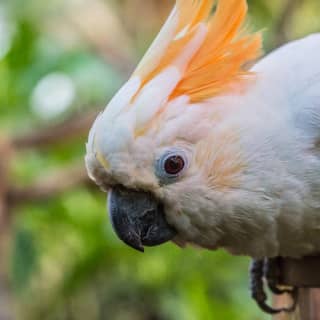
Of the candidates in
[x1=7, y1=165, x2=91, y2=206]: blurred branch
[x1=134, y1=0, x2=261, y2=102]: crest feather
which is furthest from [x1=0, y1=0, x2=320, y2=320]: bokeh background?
[x1=134, y1=0, x2=261, y2=102]: crest feather

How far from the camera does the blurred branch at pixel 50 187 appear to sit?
2.58 m

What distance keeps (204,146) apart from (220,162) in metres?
0.04

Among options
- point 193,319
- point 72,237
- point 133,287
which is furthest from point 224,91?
point 133,287

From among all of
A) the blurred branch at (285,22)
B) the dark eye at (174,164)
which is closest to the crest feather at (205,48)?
the dark eye at (174,164)

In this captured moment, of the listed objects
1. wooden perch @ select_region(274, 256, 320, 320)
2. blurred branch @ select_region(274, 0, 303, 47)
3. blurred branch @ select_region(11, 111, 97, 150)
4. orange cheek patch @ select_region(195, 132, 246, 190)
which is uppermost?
blurred branch @ select_region(274, 0, 303, 47)

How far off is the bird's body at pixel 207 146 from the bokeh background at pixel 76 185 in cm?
80

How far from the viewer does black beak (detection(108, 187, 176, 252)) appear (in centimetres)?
134

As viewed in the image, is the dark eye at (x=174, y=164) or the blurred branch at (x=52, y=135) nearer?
the dark eye at (x=174, y=164)

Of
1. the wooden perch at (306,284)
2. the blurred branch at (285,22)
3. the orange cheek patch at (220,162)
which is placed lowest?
the wooden perch at (306,284)

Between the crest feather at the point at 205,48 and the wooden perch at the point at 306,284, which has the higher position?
the crest feather at the point at 205,48

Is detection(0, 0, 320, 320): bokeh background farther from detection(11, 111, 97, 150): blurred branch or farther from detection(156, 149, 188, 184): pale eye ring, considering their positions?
detection(156, 149, 188, 184): pale eye ring

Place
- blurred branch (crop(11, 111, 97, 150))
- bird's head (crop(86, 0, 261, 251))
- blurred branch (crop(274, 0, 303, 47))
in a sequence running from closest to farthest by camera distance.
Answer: bird's head (crop(86, 0, 261, 251))
blurred branch (crop(11, 111, 97, 150))
blurred branch (crop(274, 0, 303, 47))

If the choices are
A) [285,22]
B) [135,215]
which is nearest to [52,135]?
[285,22]

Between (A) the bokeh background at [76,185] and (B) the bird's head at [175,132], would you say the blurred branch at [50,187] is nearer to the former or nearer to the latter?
(A) the bokeh background at [76,185]
